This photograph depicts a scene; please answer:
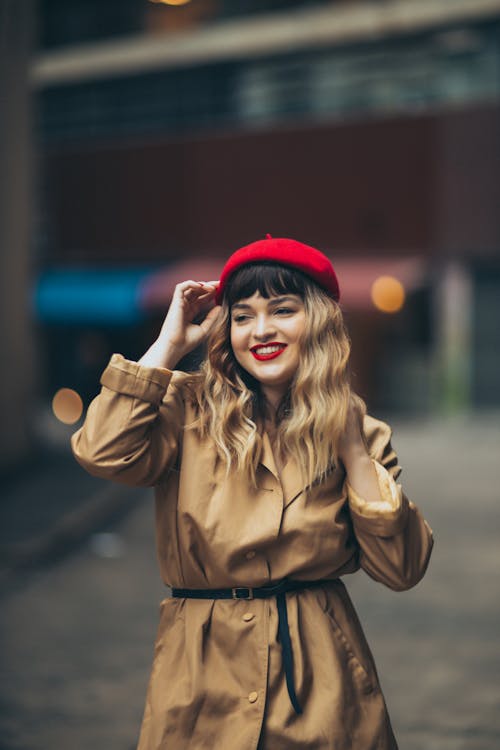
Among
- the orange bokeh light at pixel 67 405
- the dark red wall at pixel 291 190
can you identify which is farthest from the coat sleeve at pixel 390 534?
the orange bokeh light at pixel 67 405

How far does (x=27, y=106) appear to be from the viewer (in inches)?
518

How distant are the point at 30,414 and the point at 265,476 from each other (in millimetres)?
10936

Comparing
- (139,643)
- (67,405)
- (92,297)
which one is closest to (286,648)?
(139,643)

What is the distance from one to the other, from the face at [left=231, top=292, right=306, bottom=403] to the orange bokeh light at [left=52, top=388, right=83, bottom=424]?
1809 centimetres

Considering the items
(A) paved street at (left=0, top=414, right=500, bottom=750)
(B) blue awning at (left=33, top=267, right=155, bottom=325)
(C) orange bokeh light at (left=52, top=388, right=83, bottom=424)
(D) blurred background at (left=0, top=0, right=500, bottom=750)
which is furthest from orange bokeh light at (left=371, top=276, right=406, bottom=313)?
(A) paved street at (left=0, top=414, right=500, bottom=750)

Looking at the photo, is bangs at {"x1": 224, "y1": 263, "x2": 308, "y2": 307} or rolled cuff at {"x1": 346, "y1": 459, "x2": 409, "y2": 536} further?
bangs at {"x1": 224, "y1": 263, "x2": 308, "y2": 307}

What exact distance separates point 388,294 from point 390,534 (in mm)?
15839

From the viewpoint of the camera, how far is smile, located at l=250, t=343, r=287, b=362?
2.54m

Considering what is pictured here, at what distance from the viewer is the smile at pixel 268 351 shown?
2.54m

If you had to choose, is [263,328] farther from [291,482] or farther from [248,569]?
[248,569]

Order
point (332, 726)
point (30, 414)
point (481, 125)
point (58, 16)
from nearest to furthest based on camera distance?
point (332, 726), point (30, 414), point (481, 125), point (58, 16)

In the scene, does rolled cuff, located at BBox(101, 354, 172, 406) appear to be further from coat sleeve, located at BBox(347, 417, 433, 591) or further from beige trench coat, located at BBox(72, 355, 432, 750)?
coat sleeve, located at BBox(347, 417, 433, 591)

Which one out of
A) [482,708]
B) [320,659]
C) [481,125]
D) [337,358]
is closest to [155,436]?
[337,358]

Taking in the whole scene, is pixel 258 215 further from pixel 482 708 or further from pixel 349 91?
pixel 482 708
